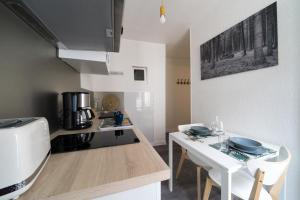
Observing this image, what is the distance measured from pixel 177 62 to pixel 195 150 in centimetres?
362

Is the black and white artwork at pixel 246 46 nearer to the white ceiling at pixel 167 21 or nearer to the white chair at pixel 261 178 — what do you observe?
the white ceiling at pixel 167 21

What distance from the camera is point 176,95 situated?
4.22 metres

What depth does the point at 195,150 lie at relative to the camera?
3.53 ft

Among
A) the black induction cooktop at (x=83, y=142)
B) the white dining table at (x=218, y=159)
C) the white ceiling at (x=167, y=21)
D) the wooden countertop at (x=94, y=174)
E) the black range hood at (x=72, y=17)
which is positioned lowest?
the white dining table at (x=218, y=159)

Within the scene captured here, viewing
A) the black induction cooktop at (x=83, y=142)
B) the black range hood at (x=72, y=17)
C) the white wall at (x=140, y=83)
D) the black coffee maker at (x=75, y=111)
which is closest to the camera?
the black range hood at (x=72, y=17)

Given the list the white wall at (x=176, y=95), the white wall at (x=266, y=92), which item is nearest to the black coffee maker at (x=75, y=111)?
the white wall at (x=266, y=92)

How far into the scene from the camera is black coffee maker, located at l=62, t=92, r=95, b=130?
911 millimetres

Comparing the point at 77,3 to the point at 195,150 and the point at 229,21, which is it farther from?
the point at 229,21

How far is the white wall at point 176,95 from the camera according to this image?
4145 mm

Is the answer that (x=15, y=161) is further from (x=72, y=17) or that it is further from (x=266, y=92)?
(x=266, y=92)

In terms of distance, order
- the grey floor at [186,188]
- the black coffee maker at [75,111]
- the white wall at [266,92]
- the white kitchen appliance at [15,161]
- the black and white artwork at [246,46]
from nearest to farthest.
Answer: the white kitchen appliance at [15,161] → the black coffee maker at [75,111] → the white wall at [266,92] → the black and white artwork at [246,46] → the grey floor at [186,188]

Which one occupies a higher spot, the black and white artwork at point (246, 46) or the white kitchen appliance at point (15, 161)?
the black and white artwork at point (246, 46)

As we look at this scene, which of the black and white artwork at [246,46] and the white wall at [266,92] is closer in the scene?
the white wall at [266,92]

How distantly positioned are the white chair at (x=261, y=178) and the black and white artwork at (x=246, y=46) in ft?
2.90
